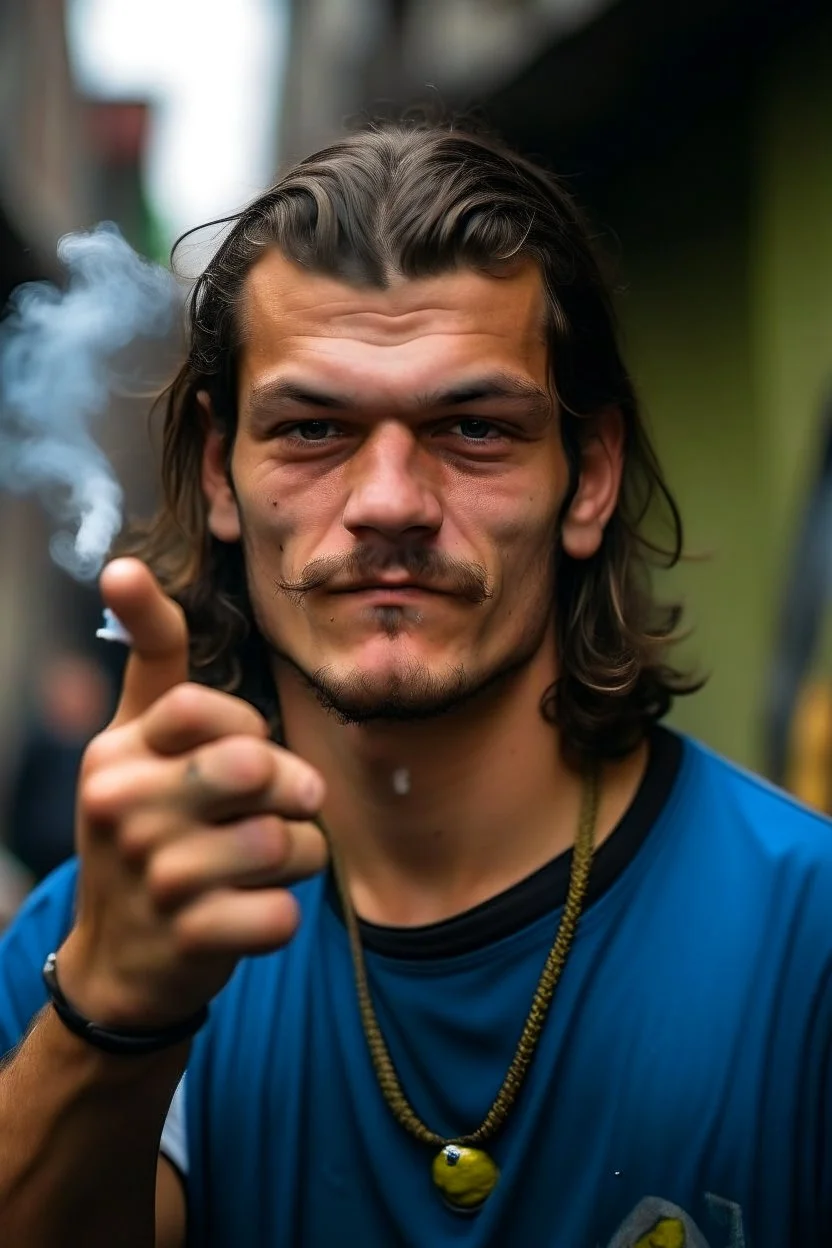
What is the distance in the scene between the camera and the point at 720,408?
234 inches

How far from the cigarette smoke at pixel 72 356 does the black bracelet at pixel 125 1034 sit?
1032mm

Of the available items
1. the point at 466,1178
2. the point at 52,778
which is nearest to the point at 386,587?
the point at 466,1178

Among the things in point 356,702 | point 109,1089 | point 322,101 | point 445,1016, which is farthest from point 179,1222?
point 322,101

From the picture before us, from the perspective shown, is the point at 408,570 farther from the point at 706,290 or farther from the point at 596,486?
the point at 706,290

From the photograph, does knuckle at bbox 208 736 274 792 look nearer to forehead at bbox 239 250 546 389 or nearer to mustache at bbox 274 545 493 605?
mustache at bbox 274 545 493 605

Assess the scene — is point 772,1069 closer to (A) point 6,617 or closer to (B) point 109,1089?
(B) point 109,1089

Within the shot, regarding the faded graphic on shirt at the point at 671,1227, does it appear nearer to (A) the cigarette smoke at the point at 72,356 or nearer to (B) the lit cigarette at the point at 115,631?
(B) the lit cigarette at the point at 115,631

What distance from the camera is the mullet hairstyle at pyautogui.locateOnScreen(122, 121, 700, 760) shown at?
2168mm

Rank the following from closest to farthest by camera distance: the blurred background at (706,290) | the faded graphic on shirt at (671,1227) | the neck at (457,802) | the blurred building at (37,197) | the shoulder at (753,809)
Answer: the faded graphic on shirt at (671,1227) < the shoulder at (753,809) < the neck at (457,802) < the blurred background at (706,290) < the blurred building at (37,197)

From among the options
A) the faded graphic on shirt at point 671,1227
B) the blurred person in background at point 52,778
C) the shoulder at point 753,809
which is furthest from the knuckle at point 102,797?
the blurred person in background at point 52,778

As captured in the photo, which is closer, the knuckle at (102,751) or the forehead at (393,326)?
the knuckle at (102,751)

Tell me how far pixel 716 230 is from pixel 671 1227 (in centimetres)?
477

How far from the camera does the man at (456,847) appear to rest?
6.34ft

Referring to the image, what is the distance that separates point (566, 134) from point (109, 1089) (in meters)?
6.10
